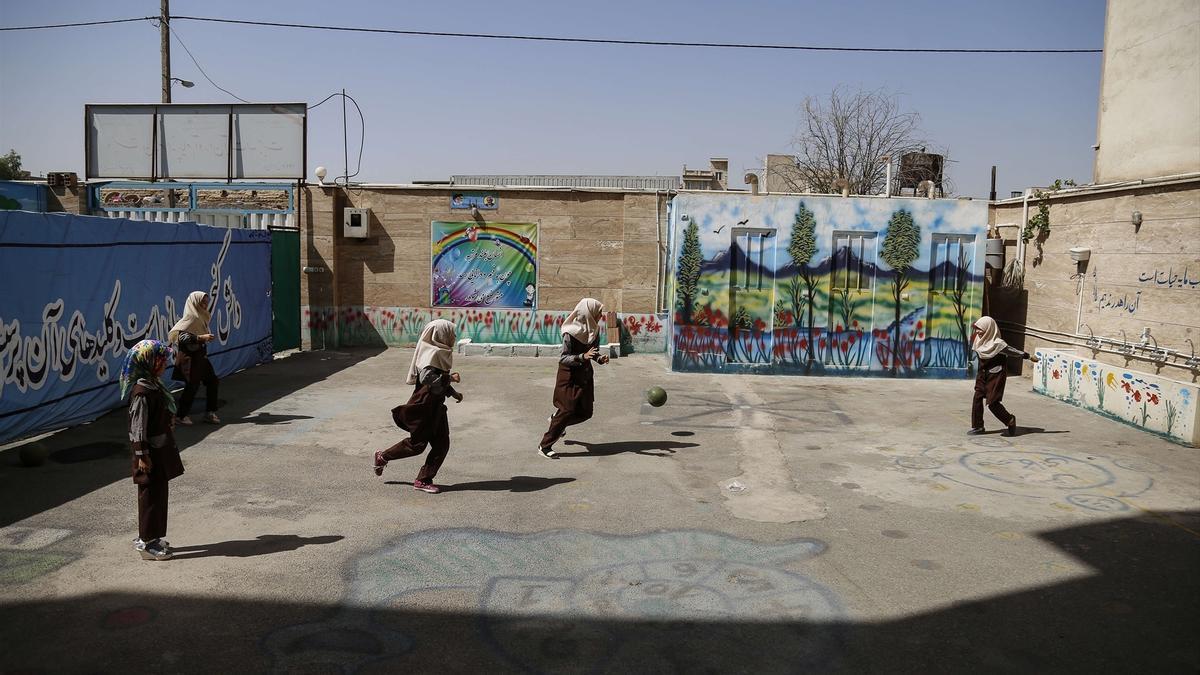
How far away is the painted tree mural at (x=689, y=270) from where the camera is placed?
15922 mm

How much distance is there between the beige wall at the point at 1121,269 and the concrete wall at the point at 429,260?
24.2ft

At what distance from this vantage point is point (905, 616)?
219 inches

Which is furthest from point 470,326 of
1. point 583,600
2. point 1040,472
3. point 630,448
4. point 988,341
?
point 583,600

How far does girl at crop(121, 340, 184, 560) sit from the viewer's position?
19.8ft

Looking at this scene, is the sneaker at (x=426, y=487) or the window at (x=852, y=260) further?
the window at (x=852, y=260)

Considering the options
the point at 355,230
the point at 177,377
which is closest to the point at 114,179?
the point at 355,230

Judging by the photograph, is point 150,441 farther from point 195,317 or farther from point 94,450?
point 195,317

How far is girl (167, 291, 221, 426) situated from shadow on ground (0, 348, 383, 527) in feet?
0.94

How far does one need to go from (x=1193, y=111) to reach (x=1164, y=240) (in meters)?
2.05

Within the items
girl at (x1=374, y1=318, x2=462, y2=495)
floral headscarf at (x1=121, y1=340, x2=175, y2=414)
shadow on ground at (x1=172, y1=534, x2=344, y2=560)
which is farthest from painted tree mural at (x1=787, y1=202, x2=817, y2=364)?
floral headscarf at (x1=121, y1=340, x2=175, y2=414)

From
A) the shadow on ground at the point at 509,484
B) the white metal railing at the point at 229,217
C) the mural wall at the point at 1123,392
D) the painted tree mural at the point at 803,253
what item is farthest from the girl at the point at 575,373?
the white metal railing at the point at 229,217

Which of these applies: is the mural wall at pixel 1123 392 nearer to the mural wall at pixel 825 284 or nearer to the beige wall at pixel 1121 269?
the beige wall at pixel 1121 269

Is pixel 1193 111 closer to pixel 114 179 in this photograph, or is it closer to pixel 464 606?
pixel 464 606

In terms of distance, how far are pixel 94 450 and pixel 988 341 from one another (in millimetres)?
10610
